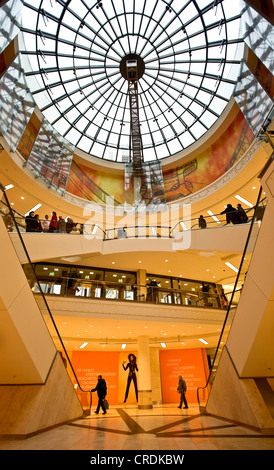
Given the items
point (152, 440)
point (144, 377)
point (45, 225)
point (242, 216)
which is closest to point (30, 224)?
point (45, 225)

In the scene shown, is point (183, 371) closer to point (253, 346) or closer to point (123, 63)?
point (253, 346)

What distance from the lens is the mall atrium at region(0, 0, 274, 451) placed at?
5.70 metres

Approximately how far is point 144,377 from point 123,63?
24407 mm

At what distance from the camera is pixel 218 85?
69.0 feet

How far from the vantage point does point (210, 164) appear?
75.7ft

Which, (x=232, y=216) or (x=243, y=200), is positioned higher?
(x=243, y=200)

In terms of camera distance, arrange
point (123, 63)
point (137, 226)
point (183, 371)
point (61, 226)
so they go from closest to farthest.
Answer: point (61, 226) < point (137, 226) < point (183, 371) < point (123, 63)

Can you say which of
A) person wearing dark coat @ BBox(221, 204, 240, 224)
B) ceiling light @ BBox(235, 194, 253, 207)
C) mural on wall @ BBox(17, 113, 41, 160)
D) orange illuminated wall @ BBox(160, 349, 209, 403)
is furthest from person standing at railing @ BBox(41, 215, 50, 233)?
ceiling light @ BBox(235, 194, 253, 207)

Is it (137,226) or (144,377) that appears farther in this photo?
(137,226)

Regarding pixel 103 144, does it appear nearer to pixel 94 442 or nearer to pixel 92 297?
pixel 92 297

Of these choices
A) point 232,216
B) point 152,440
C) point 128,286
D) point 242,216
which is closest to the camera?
point 152,440

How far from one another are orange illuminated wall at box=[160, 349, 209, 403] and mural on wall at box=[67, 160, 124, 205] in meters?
14.7

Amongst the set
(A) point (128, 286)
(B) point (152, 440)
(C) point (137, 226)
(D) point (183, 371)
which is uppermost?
(C) point (137, 226)

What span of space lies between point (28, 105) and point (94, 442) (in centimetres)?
1861
